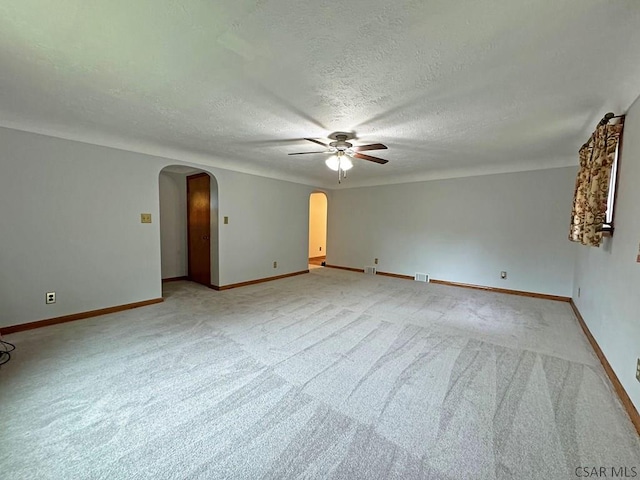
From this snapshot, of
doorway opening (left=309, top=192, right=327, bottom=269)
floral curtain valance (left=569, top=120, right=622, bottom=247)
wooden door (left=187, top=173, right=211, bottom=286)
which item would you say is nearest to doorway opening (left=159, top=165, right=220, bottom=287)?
wooden door (left=187, top=173, right=211, bottom=286)

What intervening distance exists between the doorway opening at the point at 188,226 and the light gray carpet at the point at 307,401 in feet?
6.17

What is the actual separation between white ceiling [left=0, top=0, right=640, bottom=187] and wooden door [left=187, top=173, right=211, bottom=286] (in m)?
1.66

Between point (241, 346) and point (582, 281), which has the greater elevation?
point (582, 281)

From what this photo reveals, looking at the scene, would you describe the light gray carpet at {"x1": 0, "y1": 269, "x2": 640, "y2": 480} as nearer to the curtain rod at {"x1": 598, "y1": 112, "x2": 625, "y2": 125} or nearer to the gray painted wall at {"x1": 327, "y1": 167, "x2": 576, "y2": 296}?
the gray painted wall at {"x1": 327, "y1": 167, "x2": 576, "y2": 296}

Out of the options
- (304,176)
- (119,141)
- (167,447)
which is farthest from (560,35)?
(304,176)

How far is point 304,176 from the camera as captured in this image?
19.5 ft

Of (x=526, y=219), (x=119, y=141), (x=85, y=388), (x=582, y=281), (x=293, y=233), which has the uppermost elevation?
(x=119, y=141)

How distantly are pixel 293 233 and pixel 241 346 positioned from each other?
3.72 metres

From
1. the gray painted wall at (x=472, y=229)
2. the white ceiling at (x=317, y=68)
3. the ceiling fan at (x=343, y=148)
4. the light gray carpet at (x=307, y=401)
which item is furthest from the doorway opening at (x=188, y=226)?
the gray painted wall at (x=472, y=229)

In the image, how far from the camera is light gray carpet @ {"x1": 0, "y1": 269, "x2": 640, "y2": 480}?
135 cm

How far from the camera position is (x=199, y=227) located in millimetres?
5148

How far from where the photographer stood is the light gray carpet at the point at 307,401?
4.43 feet

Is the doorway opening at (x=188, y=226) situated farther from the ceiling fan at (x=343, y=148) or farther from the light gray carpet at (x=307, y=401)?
the ceiling fan at (x=343, y=148)

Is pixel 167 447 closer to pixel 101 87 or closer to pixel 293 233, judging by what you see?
pixel 101 87
